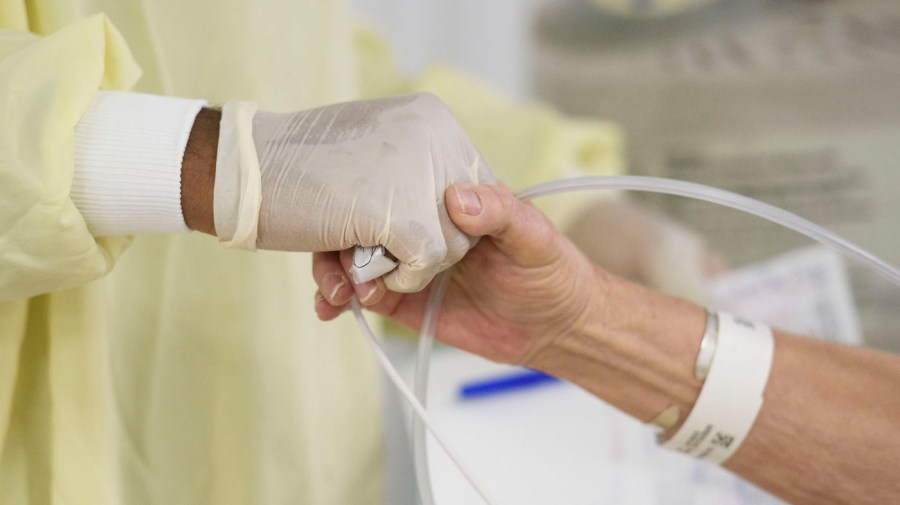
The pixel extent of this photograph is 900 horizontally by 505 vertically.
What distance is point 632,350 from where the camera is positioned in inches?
29.6

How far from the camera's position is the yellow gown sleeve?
0.50 meters

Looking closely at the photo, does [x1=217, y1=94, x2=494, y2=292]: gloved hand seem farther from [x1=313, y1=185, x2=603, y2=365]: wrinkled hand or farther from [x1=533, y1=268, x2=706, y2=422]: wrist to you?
[x1=533, y1=268, x2=706, y2=422]: wrist

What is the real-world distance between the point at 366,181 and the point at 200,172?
4.8 inches

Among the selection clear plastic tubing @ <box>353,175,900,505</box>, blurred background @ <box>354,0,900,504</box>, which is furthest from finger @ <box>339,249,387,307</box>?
blurred background @ <box>354,0,900,504</box>

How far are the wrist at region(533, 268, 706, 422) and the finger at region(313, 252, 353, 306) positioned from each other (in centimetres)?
23

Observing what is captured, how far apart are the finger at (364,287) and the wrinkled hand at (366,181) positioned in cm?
2

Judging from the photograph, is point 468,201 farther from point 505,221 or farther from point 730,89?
point 730,89

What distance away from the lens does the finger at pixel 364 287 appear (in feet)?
1.92

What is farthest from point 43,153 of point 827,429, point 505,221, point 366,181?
point 827,429

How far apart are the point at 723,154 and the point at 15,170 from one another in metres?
1.43

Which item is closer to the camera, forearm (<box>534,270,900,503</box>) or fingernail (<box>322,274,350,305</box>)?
fingernail (<box>322,274,350,305</box>)

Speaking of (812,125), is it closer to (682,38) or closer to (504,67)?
(682,38)

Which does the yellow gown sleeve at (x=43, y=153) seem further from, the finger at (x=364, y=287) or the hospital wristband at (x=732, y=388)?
the hospital wristband at (x=732, y=388)

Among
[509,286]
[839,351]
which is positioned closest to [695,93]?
[839,351]
